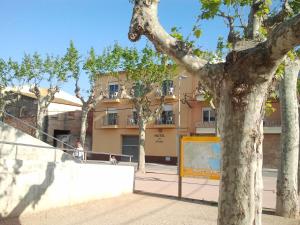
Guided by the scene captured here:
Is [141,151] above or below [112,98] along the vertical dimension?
below

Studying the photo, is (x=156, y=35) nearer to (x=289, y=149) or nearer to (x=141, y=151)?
(x=289, y=149)

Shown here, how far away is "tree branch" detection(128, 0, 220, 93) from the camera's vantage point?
532 centimetres

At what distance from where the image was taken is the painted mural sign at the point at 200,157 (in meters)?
11.5

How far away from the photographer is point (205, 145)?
38.4 ft

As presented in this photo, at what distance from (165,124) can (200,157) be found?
25.7m

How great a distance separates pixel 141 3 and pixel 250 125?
2.23m

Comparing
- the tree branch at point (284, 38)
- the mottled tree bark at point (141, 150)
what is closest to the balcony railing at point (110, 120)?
the mottled tree bark at point (141, 150)

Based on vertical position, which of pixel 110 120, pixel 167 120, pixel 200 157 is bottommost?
pixel 200 157

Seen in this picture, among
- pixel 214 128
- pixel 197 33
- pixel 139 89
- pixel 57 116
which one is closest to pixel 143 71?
pixel 139 89

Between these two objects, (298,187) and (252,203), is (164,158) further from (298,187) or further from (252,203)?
(252,203)

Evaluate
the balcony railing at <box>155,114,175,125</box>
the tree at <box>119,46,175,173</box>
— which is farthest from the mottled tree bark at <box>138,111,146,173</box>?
the balcony railing at <box>155,114,175,125</box>

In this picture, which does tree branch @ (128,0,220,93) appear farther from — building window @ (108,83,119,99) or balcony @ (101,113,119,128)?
building window @ (108,83,119,99)

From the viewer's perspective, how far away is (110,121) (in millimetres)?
42219

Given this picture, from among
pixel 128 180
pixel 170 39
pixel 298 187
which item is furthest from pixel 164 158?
pixel 170 39
